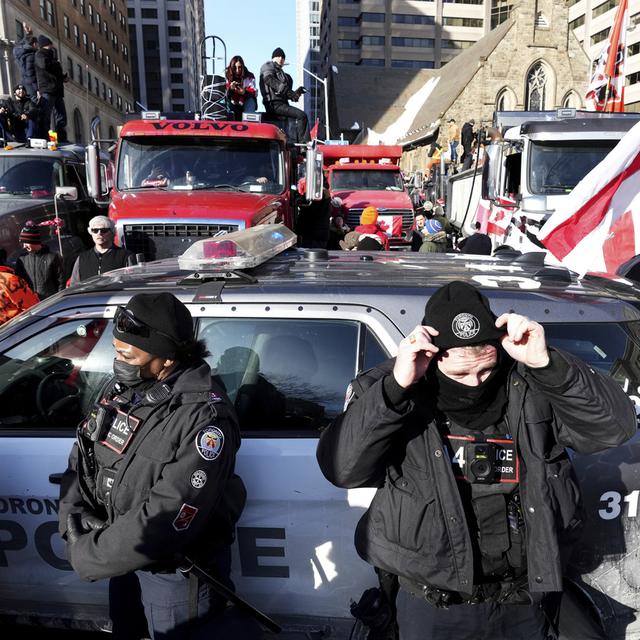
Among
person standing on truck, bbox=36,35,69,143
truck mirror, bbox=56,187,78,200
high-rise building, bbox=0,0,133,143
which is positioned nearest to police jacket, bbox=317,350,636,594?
truck mirror, bbox=56,187,78,200

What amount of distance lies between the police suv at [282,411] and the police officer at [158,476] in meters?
0.28

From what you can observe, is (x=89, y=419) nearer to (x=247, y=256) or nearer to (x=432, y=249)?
(x=247, y=256)

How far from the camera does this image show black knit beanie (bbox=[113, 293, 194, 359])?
6.37 feet

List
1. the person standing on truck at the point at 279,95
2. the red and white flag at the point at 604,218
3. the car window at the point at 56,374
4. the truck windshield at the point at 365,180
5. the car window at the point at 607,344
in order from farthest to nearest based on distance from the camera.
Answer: the truck windshield at the point at 365,180 → the person standing on truck at the point at 279,95 → the red and white flag at the point at 604,218 → the car window at the point at 56,374 → the car window at the point at 607,344

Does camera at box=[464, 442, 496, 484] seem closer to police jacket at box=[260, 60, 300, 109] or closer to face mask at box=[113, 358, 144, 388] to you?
face mask at box=[113, 358, 144, 388]

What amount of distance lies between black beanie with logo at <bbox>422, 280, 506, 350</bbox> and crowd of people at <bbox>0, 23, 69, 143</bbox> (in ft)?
46.0

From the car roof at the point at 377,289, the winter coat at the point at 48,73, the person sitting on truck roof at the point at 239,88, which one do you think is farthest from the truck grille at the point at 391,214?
the car roof at the point at 377,289

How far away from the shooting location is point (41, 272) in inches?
239

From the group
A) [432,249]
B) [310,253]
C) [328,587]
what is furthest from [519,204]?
[328,587]

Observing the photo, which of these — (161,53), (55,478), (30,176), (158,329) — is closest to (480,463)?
(158,329)

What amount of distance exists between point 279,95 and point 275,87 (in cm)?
15

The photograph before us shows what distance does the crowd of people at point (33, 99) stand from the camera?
528 inches

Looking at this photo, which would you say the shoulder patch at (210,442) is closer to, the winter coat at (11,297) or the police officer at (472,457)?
the police officer at (472,457)

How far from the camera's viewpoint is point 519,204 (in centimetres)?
848
